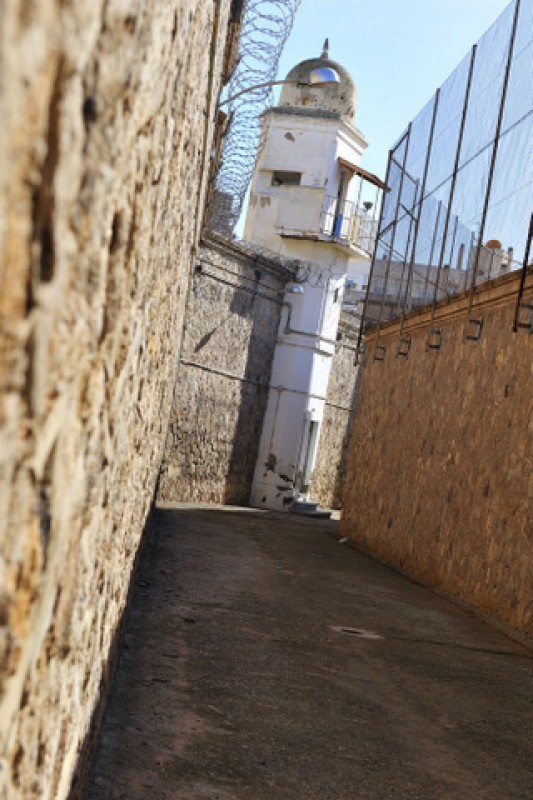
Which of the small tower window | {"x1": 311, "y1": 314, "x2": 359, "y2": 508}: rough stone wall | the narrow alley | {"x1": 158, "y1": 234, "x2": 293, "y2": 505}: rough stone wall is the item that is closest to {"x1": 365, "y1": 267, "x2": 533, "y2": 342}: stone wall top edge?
the narrow alley

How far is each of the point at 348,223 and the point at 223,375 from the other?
276 inches

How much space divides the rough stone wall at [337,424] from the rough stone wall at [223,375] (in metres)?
2.46

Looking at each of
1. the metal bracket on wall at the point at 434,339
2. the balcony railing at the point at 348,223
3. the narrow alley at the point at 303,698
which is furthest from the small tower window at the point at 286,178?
the narrow alley at the point at 303,698

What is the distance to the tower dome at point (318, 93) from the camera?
27.6m

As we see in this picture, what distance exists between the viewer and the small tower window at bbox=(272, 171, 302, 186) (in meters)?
26.0

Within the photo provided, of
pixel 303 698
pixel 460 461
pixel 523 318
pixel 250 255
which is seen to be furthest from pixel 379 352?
pixel 303 698

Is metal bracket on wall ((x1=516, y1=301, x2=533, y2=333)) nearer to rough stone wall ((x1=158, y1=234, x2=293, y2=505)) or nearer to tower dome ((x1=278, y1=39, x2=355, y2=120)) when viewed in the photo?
rough stone wall ((x1=158, y1=234, x2=293, y2=505))

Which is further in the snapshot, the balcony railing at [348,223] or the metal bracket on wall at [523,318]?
the balcony railing at [348,223]

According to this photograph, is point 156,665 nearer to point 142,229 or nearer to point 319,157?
point 142,229

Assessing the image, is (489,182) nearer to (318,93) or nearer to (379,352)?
(379,352)

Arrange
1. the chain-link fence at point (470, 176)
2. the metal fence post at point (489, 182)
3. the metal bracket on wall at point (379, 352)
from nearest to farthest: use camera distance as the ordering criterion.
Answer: the chain-link fence at point (470, 176)
the metal fence post at point (489, 182)
the metal bracket on wall at point (379, 352)

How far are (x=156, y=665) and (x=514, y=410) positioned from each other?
5030 millimetres

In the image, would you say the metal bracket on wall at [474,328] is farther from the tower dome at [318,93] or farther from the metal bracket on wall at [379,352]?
the tower dome at [318,93]

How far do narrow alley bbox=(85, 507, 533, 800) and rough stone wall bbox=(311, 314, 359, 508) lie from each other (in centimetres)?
1386
